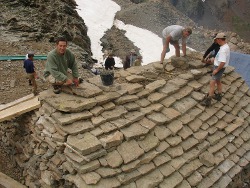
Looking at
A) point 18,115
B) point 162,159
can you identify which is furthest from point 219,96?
point 18,115

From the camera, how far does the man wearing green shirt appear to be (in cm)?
569

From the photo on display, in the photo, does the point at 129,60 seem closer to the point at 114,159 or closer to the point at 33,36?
the point at 33,36

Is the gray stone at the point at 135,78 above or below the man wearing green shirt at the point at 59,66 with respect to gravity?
below

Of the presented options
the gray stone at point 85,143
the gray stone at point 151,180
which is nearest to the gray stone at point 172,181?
the gray stone at point 151,180

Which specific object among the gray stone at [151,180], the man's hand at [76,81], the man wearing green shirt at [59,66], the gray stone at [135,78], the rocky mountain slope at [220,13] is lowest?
the rocky mountain slope at [220,13]

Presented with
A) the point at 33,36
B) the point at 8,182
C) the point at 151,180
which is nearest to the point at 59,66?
the point at 8,182

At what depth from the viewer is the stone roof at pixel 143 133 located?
16.4 feet

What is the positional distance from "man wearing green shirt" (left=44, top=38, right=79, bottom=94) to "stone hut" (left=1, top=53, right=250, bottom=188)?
216 millimetres

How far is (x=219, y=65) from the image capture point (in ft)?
22.3

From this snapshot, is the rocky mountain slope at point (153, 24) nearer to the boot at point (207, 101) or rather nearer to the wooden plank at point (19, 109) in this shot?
the boot at point (207, 101)

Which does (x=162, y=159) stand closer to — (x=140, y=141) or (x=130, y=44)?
(x=140, y=141)

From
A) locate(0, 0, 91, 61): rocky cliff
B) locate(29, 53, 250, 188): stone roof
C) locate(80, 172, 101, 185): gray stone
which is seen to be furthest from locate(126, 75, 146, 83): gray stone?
locate(0, 0, 91, 61): rocky cliff

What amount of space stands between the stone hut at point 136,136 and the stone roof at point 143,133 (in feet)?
0.06

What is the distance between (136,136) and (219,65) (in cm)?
279
